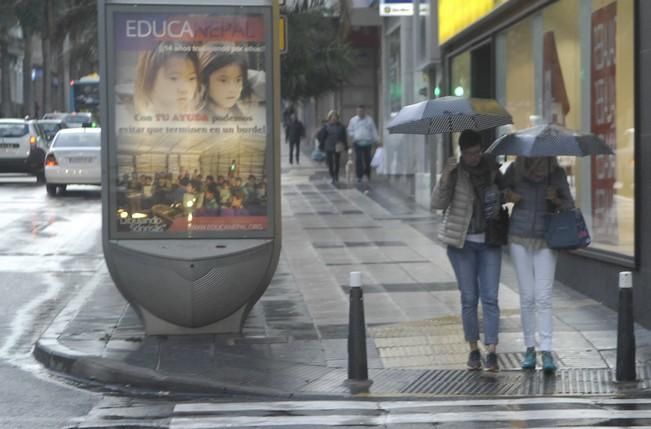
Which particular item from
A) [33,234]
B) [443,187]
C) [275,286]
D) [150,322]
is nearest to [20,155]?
[33,234]

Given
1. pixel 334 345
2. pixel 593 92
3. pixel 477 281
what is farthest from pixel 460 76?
pixel 477 281

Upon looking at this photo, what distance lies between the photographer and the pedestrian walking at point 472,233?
910cm

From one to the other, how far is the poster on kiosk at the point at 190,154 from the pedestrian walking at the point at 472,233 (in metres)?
1.82

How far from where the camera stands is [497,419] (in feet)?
25.4

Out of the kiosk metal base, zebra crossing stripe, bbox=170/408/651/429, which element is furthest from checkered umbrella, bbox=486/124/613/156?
the kiosk metal base

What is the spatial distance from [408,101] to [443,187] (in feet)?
55.9

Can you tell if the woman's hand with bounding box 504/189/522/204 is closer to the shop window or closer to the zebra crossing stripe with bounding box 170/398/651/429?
the zebra crossing stripe with bounding box 170/398/651/429

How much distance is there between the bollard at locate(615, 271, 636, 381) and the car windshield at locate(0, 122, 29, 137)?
25.8 metres

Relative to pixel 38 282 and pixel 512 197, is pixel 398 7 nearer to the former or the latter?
pixel 38 282

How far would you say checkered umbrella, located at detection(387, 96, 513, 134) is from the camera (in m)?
9.16

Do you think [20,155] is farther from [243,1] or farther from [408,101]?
[243,1]

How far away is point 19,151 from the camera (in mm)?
32156

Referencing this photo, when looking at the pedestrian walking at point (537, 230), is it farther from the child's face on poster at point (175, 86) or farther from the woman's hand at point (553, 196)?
the child's face on poster at point (175, 86)

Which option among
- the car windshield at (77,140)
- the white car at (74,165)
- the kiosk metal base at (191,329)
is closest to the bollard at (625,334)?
the kiosk metal base at (191,329)
